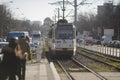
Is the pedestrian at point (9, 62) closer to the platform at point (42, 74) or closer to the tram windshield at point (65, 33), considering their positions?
the platform at point (42, 74)

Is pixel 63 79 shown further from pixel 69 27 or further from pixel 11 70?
pixel 69 27

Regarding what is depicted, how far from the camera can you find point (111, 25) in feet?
381

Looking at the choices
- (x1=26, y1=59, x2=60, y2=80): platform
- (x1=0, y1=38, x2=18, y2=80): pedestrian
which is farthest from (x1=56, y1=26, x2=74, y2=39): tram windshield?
(x1=0, y1=38, x2=18, y2=80): pedestrian

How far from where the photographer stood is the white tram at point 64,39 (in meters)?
40.4

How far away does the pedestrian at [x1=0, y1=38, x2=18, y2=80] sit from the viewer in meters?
12.6

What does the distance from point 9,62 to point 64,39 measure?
28.1 meters

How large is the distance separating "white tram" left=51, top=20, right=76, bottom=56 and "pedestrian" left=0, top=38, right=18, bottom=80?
27549 millimetres

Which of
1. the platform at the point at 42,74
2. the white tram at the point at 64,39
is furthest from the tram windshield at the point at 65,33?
the platform at the point at 42,74

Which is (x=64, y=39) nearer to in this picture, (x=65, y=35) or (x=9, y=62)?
(x=65, y=35)

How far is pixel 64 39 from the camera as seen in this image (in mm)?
40656

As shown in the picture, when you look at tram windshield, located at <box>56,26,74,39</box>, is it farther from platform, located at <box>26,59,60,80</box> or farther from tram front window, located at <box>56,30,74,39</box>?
platform, located at <box>26,59,60,80</box>

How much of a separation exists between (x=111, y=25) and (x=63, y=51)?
7720cm

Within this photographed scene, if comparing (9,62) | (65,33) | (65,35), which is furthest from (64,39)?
(9,62)

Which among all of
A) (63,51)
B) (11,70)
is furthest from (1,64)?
(63,51)
